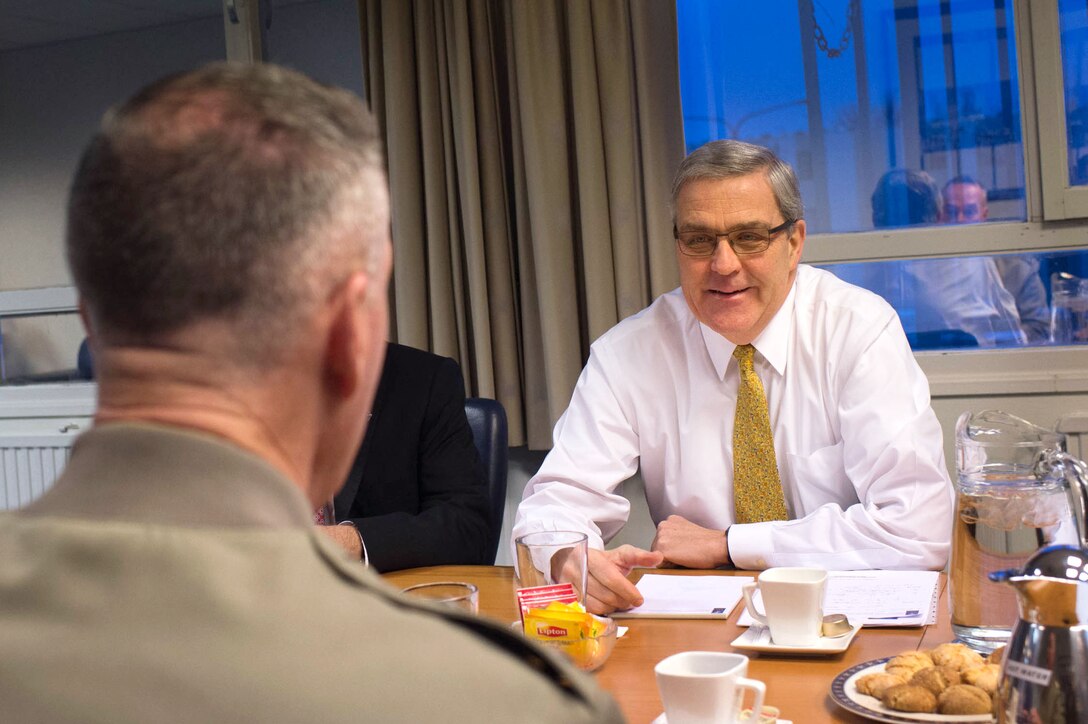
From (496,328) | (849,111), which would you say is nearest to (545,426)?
(496,328)

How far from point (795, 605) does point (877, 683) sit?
205mm

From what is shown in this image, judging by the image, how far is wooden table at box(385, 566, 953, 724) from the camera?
3.84 ft

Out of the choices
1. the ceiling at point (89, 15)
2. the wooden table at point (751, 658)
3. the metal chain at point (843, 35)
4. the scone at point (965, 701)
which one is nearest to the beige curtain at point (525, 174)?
the metal chain at point (843, 35)

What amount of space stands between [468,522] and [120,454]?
163cm

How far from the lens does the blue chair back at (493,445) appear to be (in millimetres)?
2357

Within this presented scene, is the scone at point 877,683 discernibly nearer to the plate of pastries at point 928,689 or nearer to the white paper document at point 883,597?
the plate of pastries at point 928,689

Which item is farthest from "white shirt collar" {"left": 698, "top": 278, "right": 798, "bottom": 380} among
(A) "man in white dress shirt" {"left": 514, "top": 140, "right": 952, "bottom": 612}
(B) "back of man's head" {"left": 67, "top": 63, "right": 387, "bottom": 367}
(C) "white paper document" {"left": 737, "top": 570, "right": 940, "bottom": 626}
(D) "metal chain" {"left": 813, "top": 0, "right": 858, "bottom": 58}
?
(B) "back of man's head" {"left": 67, "top": 63, "right": 387, "bottom": 367}

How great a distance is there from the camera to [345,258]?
62cm

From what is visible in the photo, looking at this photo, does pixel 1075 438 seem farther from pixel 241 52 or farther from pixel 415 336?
pixel 241 52

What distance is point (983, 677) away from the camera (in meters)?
1.10

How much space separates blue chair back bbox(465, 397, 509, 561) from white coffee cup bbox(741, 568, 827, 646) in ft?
3.39

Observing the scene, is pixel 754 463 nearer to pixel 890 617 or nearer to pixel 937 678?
pixel 890 617

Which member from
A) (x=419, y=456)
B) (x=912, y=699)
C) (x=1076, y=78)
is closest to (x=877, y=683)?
(x=912, y=699)

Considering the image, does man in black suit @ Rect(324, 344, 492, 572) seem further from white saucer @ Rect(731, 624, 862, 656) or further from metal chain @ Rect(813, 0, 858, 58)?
A: metal chain @ Rect(813, 0, 858, 58)
